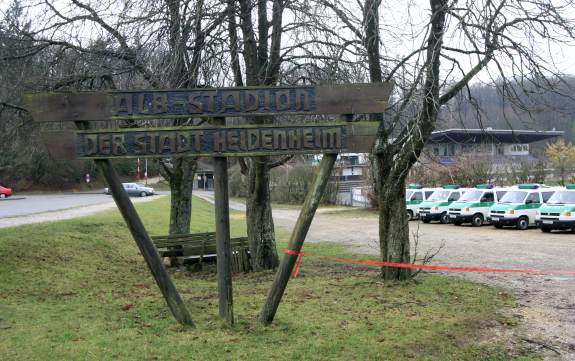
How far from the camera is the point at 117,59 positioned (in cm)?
1238

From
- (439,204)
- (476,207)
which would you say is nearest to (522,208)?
(476,207)

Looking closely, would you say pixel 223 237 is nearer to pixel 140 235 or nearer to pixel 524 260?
pixel 140 235

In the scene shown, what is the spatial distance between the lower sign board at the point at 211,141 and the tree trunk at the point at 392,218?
3310 millimetres

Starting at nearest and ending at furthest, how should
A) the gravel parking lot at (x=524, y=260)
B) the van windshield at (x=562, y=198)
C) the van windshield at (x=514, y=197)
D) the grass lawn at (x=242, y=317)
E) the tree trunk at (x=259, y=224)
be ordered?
the grass lawn at (x=242, y=317) → the gravel parking lot at (x=524, y=260) → the tree trunk at (x=259, y=224) → the van windshield at (x=562, y=198) → the van windshield at (x=514, y=197)

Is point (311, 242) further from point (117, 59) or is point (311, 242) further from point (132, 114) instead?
point (132, 114)

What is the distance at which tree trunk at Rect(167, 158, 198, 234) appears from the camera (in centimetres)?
1561

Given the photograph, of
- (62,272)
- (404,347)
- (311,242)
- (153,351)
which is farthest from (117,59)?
(311,242)

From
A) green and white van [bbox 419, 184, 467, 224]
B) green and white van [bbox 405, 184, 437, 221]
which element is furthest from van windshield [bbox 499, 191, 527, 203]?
green and white van [bbox 405, 184, 437, 221]

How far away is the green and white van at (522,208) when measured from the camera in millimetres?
25875

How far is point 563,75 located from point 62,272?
382 inches

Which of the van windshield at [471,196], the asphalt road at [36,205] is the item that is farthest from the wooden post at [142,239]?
the van windshield at [471,196]

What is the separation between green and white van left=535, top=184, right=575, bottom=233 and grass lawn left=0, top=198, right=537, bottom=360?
1349 cm

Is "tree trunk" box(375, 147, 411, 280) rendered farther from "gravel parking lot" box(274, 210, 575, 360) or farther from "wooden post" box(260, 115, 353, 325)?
"wooden post" box(260, 115, 353, 325)

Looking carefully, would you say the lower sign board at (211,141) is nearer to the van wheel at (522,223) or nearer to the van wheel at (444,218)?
the van wheel at (522,223)
